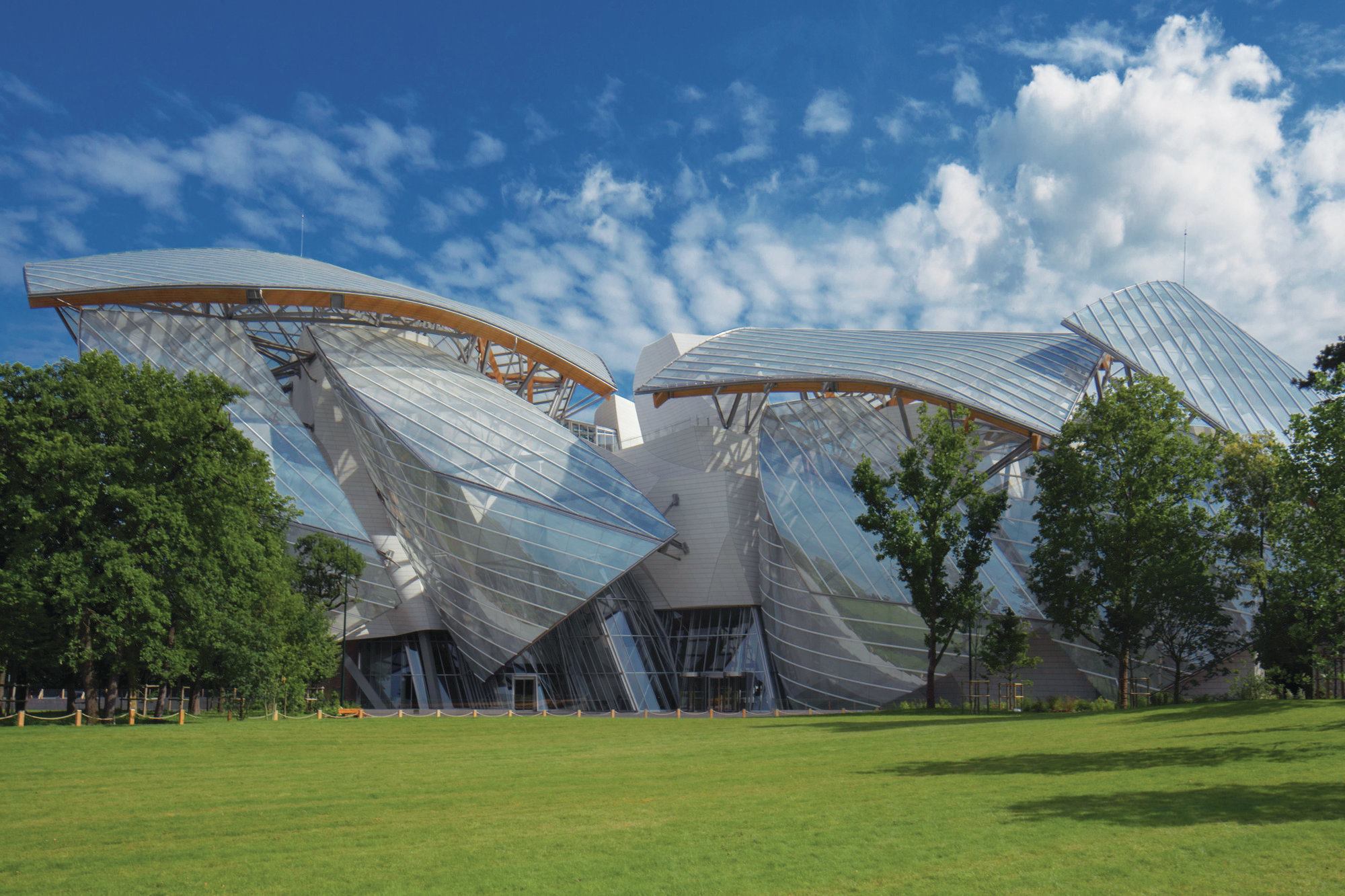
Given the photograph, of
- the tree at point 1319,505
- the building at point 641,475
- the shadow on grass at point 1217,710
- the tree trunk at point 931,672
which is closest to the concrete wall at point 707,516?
the building at point 641,475

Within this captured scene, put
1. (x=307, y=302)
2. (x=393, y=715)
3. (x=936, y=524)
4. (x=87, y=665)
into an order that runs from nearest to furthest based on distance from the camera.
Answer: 1. (x=87, y=665)
2. (x=936, y=524)
3. (x=393, y=715)
4. (x=307, y=302)

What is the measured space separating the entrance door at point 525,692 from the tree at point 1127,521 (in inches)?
1030

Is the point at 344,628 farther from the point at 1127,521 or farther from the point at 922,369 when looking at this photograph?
the point at 1127,521

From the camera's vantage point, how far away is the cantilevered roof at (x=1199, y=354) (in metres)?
45.4

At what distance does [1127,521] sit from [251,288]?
45034 mm

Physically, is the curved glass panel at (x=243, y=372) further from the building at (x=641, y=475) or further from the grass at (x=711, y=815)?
the grass at (x=711, y=815)

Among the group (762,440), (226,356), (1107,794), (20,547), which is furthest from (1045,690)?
(226,356)

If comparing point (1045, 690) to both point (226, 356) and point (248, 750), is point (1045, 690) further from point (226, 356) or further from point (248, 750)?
point (226, 356)

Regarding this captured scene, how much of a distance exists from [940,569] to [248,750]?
22054mm

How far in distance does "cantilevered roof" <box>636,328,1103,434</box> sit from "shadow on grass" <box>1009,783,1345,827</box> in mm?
32152

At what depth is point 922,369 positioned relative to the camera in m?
47.4

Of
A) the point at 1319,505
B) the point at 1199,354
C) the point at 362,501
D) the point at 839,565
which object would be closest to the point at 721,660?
the point at 839,565

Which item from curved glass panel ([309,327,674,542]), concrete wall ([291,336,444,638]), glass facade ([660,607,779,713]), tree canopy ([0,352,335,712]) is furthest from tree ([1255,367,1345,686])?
concrete wall ([291,336,444,638])

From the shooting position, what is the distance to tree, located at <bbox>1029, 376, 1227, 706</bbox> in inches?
1313
